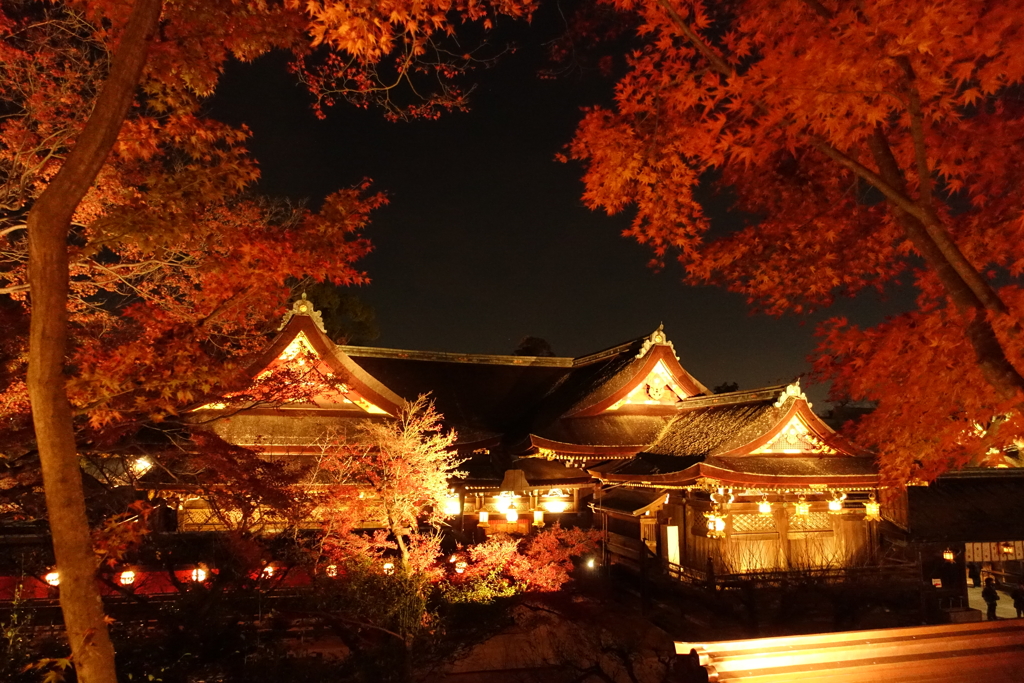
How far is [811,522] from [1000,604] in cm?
550

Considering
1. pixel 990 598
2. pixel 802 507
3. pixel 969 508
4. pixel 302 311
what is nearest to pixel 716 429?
pixel 802 507

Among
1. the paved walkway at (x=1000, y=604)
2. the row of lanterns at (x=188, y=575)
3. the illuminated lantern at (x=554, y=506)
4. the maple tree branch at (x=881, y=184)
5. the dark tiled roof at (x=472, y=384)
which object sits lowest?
the paved walkway at (x=1000, y=604)

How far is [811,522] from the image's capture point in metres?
14.9

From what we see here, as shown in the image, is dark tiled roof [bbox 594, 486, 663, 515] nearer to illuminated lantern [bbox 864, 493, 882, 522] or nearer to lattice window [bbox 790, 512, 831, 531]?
lattice window [bbox 790, 512, 831, 531]

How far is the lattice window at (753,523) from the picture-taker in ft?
47.3

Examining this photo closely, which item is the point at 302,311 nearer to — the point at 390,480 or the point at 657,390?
the point at 390,480

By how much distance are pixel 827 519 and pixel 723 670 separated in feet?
34.5

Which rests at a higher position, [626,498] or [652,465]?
[652,465]

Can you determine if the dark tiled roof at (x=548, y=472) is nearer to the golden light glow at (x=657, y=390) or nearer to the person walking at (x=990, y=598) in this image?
the golden light glow at (x=657, y=390)

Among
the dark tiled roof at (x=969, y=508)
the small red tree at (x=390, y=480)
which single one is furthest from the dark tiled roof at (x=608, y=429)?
the small red tree at (x=390, y=480)

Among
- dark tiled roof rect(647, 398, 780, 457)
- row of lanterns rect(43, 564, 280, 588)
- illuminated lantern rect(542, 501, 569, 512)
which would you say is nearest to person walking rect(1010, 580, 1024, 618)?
dark tiled roof rect(647, 398, 780, 457)

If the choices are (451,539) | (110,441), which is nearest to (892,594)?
(451,539)

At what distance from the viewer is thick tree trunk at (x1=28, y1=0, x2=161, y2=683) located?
4.30 m

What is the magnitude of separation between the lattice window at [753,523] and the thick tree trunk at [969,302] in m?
9.37
